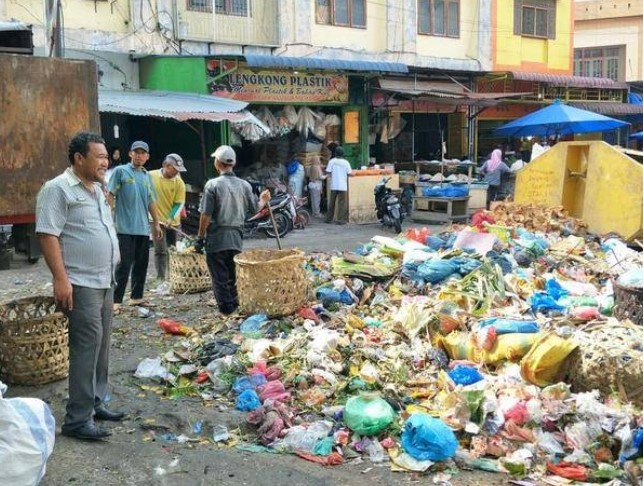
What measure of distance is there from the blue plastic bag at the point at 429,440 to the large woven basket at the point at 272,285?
2.71 metres

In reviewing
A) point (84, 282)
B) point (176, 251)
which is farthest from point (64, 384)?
point (176, 251)

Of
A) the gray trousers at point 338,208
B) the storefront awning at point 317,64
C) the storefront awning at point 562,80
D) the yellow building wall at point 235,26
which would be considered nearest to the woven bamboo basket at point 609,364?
the gray trousers at point 338,208

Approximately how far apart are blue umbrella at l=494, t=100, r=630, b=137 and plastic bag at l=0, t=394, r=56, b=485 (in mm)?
16133

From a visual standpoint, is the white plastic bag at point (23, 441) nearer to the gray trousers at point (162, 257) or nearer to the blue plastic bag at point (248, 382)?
the blue plastic bag at point (248, 382)

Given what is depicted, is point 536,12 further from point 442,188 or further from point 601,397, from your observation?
point 601,397

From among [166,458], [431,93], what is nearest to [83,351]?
[166,458]

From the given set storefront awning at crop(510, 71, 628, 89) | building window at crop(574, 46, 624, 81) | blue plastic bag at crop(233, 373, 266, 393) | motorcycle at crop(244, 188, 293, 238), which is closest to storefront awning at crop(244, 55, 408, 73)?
motorcycle at crop(244, 188, 293, 238)

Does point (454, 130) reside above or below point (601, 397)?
above

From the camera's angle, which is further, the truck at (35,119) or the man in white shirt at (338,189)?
the man in white shirt at (338,189)

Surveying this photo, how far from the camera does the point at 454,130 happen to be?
22.3m

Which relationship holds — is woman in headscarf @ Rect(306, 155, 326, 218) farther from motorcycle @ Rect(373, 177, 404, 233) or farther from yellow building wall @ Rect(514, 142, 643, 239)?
yellow building wall @ Rect(514, 142, 643, 239)

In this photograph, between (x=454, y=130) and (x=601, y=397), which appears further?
(x=454, y=130)

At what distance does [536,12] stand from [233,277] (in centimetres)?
2002

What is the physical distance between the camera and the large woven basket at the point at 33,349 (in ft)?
16.7
